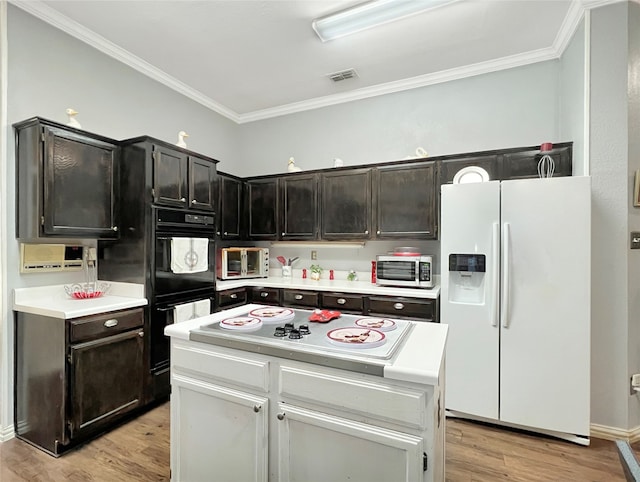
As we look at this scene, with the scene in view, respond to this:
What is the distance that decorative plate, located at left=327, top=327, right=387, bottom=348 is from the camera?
1.32m

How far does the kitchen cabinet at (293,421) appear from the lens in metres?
1.13

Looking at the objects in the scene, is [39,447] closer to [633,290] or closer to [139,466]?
[139,466]

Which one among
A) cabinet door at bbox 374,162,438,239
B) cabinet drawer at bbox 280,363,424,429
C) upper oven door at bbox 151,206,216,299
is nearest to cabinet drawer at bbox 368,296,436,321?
cabinet door at bbox 374,162,438,239

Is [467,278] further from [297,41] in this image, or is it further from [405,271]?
[297,41]

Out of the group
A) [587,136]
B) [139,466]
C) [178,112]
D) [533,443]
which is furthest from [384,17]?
[139,466]

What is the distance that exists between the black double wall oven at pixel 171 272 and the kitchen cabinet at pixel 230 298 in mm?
179

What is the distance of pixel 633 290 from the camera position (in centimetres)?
227

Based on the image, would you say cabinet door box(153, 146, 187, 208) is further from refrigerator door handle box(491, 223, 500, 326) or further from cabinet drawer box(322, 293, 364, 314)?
refrigerator door handle box(491, 223, 500, 326)

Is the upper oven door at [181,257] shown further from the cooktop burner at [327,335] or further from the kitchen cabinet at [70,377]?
the cooktop burner at [327,335]

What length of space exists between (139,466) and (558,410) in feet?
9.19

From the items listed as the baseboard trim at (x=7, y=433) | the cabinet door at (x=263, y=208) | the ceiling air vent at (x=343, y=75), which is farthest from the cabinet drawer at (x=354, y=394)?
the ceiling air vent at (x=343, y=75)

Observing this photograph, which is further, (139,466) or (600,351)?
(600,351)

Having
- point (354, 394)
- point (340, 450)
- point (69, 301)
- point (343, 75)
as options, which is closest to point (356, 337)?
point (354, 394)

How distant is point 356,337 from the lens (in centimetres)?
140
